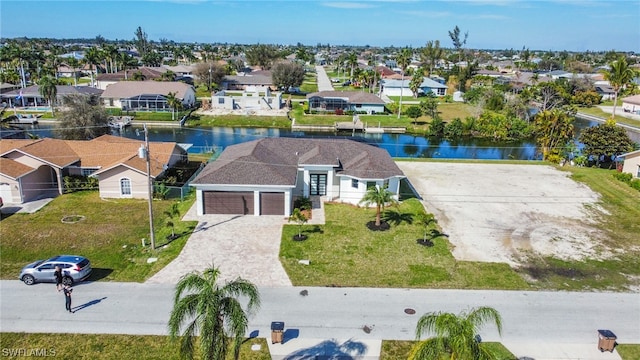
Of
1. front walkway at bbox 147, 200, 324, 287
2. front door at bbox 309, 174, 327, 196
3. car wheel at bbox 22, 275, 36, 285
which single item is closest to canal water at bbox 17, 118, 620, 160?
front door at bbox 309, 174, 327, 196

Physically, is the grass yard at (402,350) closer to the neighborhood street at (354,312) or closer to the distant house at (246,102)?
the neighborhood street at (354,312)

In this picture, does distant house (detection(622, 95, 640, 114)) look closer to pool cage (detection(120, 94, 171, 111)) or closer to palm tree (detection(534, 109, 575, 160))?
palm tree (detection(534, 109, 575, 160))

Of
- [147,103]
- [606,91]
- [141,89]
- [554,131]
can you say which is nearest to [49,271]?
[554,131]

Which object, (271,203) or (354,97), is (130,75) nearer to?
(354,97)

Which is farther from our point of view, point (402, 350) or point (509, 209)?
point (509, 209)

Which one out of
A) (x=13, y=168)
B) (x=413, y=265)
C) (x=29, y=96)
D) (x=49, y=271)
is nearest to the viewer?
(x=49, y=271)

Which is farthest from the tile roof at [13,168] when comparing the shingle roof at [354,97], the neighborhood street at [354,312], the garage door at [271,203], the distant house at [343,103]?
the shingle roof at [354,97]
